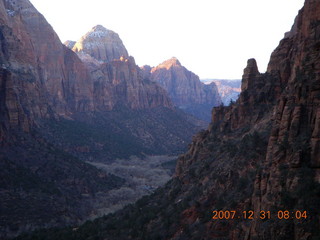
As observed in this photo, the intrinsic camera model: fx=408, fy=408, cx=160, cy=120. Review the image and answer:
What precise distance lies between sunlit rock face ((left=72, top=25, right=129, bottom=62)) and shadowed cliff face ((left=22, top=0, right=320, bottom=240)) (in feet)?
475

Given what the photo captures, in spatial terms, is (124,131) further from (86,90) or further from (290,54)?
(290,54)

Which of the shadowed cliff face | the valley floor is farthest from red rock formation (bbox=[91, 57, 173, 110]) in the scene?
the shadowed cliff face

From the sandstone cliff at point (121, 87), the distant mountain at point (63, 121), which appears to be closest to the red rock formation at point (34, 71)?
the distant mountain at point (63, 121)

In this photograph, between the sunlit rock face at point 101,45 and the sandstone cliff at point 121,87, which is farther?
the sunlit rock face at point 101,45

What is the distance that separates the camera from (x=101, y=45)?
617ft

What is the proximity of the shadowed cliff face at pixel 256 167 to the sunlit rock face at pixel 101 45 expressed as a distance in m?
145
